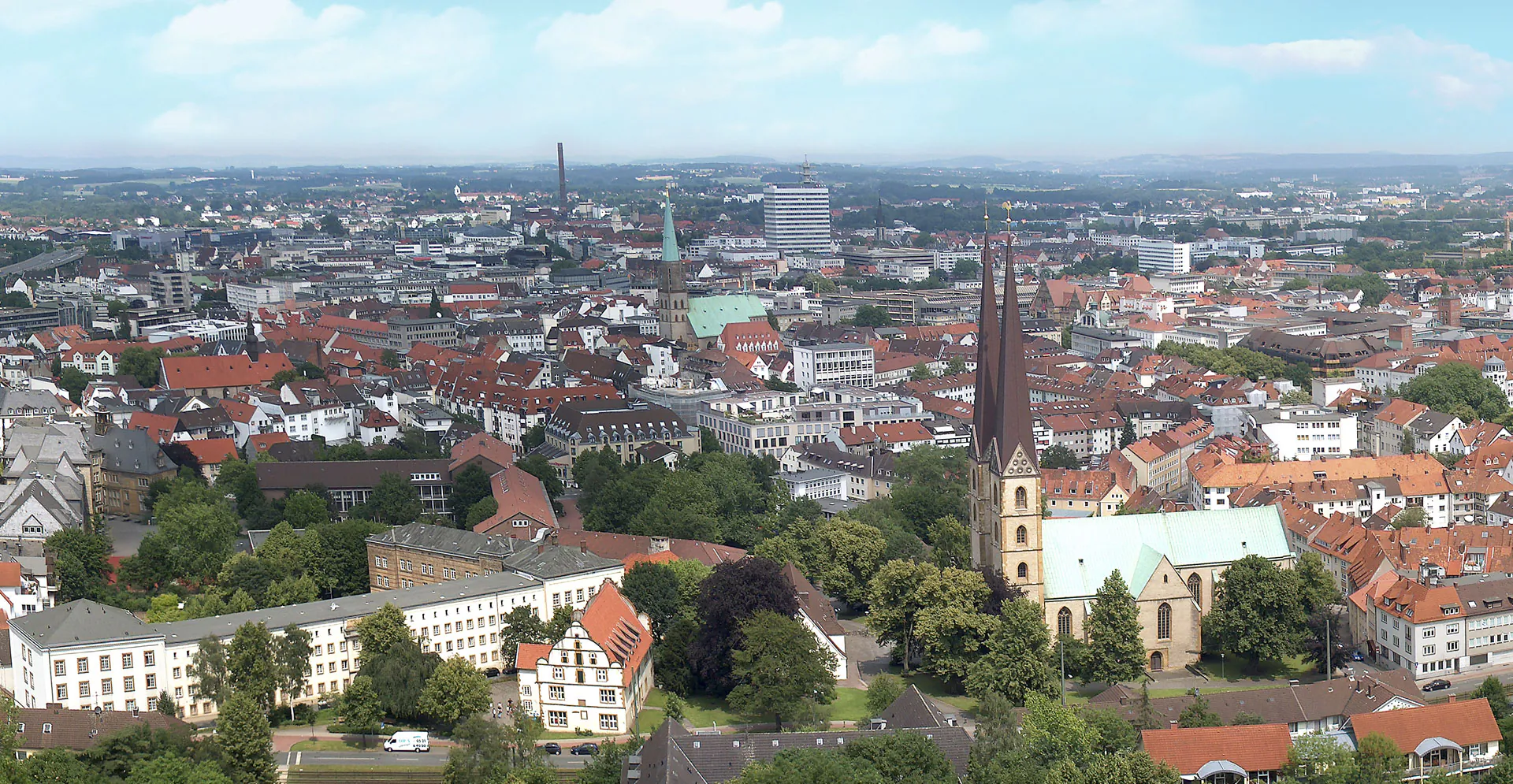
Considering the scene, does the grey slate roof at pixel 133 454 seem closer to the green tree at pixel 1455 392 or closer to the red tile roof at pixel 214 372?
the red tile roof at pixel 214 372

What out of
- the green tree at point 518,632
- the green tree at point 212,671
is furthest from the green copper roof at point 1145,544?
the green tree at point 212,671

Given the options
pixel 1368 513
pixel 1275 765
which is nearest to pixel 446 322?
pixel 1368 513

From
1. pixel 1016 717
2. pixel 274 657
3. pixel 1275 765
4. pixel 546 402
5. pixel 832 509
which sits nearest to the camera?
pixel 1275 765

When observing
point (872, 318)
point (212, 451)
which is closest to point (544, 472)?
point (212, 451)

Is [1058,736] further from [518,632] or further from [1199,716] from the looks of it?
[518,632]

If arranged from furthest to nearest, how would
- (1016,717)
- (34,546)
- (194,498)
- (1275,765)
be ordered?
1. (194,498)
2. (34,546)
3. (1016,717)
4. (1275,765)

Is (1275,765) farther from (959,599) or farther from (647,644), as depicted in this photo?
(647,644)
